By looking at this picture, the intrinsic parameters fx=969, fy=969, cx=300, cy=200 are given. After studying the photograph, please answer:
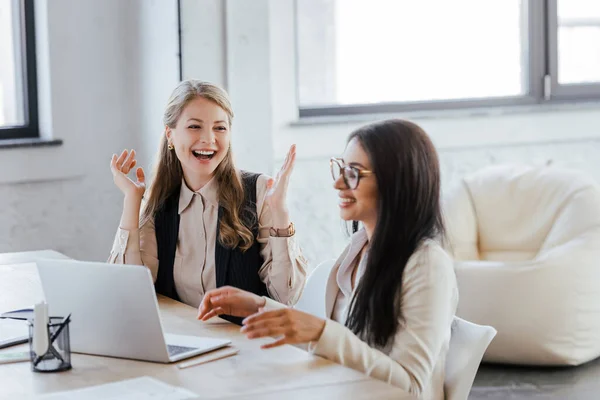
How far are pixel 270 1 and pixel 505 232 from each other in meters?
1.60

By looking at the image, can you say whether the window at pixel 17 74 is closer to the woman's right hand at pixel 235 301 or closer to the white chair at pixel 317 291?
the white chair at pixel 317 291

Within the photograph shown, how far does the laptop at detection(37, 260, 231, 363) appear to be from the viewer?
2062 millimetres

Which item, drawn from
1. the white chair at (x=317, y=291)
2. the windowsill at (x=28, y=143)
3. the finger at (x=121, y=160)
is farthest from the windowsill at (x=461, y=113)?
the white chair at (x=317, y=291)

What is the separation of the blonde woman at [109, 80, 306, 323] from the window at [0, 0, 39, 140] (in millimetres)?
1966

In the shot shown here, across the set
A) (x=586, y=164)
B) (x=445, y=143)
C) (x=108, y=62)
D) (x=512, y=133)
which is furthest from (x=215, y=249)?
(x=586, y=164)

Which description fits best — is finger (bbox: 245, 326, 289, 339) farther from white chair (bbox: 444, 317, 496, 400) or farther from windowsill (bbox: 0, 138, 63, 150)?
windowsill (bbox: 0, 138, 63, 150)

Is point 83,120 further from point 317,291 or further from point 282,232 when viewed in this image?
point 317,291

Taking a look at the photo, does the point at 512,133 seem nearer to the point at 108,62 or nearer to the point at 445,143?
the point at 445,143

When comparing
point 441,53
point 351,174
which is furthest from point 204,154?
point 441,53

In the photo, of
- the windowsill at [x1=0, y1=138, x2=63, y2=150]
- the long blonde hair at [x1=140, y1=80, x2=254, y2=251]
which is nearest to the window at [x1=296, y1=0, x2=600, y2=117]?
the windowsill at [x1=0, y1=138, x2=63, y2=150]

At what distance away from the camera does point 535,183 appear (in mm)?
4602

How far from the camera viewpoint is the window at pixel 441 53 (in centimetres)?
526

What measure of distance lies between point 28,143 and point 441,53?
7.90 ft

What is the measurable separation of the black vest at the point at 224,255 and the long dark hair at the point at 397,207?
853mm
